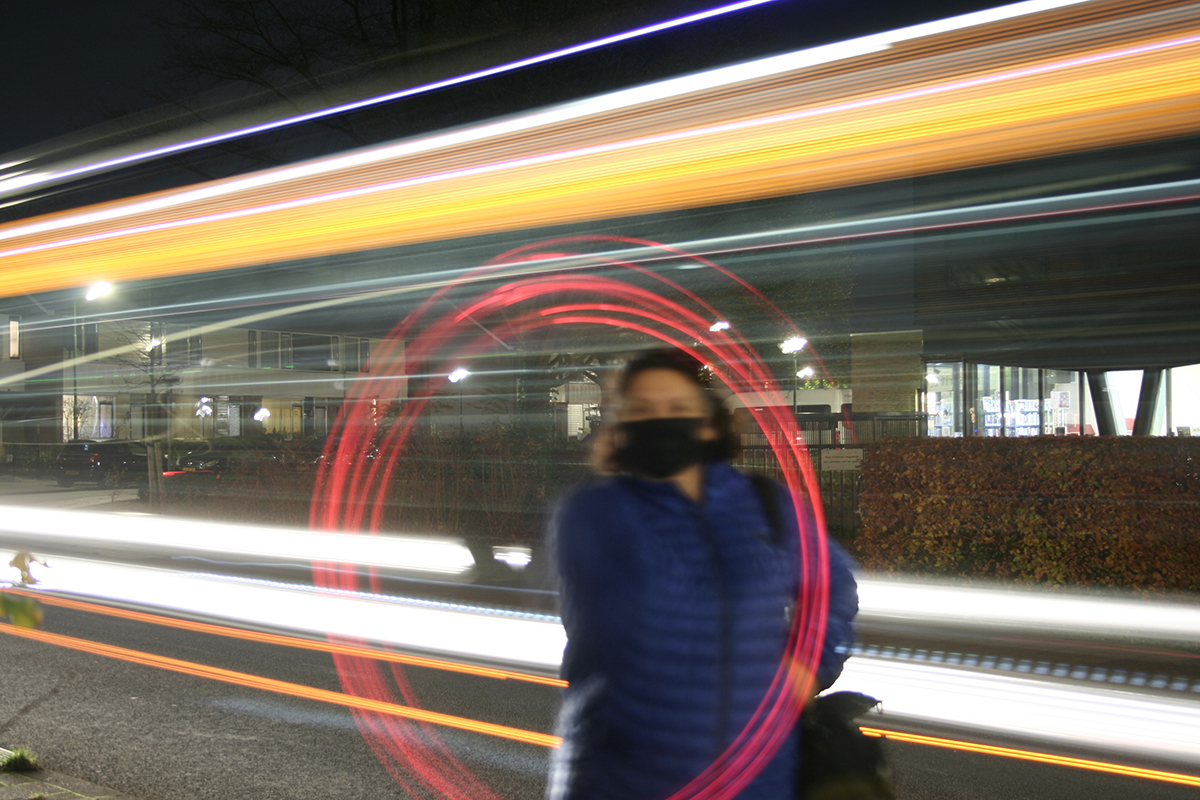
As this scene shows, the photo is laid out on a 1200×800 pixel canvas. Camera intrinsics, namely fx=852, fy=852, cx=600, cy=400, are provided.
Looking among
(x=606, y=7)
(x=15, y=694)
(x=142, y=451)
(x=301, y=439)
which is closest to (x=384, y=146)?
(x=15, y=694)

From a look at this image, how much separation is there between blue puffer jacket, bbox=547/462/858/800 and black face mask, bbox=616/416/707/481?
4.5 inches

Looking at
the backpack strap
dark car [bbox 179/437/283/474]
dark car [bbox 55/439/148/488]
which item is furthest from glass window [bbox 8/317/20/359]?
the backpack strap

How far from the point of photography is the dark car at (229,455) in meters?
13.0

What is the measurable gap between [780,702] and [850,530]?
8.05 m

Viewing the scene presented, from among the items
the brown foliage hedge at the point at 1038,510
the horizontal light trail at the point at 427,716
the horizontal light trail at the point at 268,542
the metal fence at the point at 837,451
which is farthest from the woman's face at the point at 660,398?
the horizontal light trail at the point at 268,542


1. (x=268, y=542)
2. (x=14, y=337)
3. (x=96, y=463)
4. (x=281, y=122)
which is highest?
(x=281, y=122)

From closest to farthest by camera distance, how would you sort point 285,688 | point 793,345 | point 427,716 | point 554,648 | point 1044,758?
point 1044,758, point 427,716, point 285,688, point 554,648, point 793,345

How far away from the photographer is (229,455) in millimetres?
13469

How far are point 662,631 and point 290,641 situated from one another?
6.16 meters

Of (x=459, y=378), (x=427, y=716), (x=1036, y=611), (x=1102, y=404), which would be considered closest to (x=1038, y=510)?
(x=1036, y=611)

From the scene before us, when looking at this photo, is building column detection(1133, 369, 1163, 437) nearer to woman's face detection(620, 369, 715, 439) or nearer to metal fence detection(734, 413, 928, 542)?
metal fence detection(734, 413, 928, 542)

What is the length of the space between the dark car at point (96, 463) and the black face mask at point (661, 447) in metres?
22.1

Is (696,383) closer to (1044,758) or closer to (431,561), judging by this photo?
(1044,758)

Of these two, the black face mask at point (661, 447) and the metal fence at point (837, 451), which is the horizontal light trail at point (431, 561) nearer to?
the metal fence at point (837, 451)
